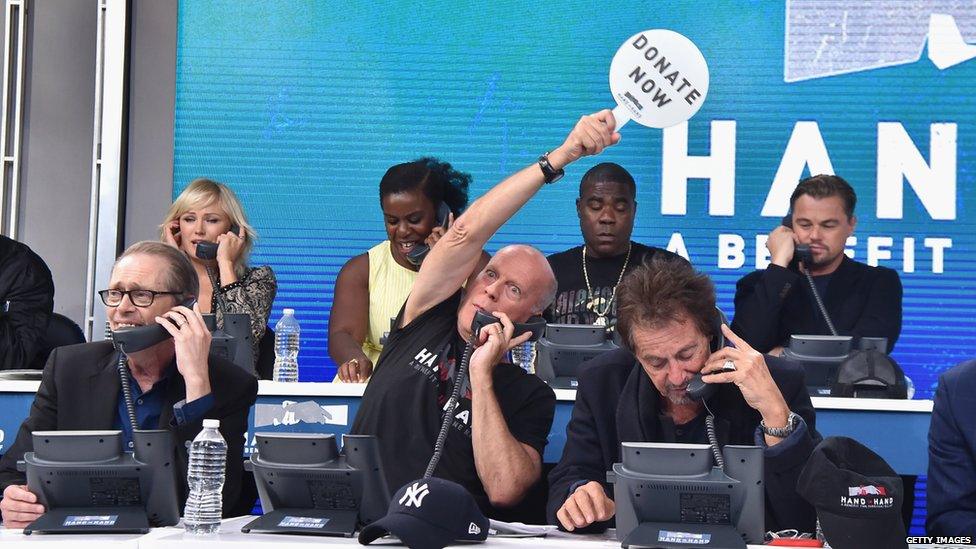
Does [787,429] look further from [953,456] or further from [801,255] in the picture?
[801,255]

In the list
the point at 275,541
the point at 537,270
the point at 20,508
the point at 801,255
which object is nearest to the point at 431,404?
the point at 537,270

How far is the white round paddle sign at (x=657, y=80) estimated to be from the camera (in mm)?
3199

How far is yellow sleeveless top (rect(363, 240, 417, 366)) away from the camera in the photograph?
4723 mm

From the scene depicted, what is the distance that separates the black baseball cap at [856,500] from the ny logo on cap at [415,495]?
2.27 ft

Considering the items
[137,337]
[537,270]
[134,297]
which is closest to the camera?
[137,337]

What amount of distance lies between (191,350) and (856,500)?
1629mm

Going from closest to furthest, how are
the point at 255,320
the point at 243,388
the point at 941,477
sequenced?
the point at 941,477, the point at 243,388, the point at 255,320

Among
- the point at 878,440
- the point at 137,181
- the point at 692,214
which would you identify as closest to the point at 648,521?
the point at 878,440

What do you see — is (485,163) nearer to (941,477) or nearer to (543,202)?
(543,202)

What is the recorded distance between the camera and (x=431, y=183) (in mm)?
4746

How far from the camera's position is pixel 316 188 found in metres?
5.98

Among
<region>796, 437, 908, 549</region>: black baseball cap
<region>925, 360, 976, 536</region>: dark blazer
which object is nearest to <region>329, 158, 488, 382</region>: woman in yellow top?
<region>925, 360, 976, 536</region>: dark blazer

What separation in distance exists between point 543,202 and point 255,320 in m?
1.78

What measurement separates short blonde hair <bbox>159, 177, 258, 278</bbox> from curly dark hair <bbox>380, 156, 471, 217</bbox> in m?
0.58
